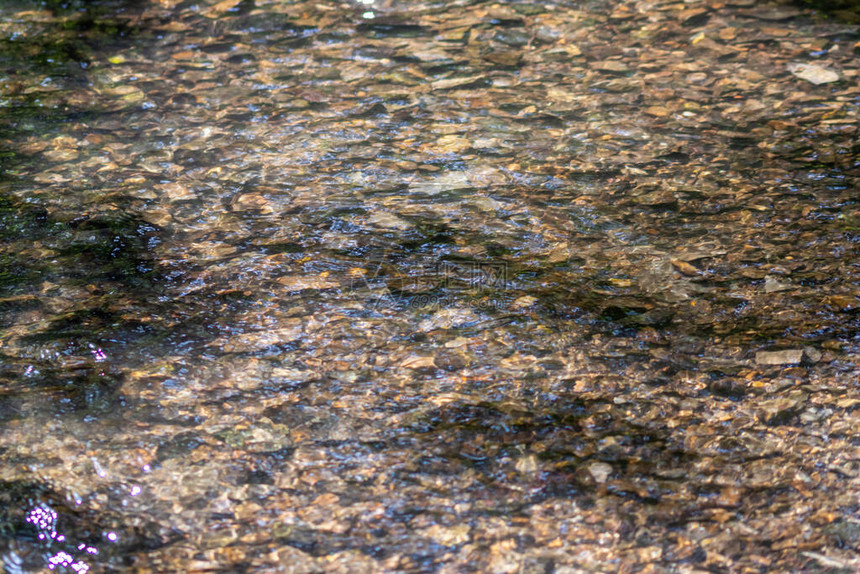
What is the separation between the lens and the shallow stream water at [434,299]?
4.78ft

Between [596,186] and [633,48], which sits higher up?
[633,48]

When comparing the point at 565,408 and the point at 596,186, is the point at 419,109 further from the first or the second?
the point at 565,408

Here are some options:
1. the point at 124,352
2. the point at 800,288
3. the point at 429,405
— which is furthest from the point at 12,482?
the point at 800,288

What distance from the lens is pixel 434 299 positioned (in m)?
→ 1.96

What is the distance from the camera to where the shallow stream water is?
4.78 ft

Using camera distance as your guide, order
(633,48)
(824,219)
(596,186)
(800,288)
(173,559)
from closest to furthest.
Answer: (173,559)
(800,288)
(824,219)
(596,186)
(633,48)

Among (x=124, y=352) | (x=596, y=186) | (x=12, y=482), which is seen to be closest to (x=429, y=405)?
(x=124, y=352)

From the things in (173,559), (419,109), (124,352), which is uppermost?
(419,109)

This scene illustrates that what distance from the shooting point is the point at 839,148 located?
2.43m

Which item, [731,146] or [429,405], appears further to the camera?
[731,146]


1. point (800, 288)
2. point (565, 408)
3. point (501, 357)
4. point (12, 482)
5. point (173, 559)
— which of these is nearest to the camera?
point (173, 559)

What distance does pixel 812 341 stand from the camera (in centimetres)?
181

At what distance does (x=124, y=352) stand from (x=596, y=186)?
1.42m

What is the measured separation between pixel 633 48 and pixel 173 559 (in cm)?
252
